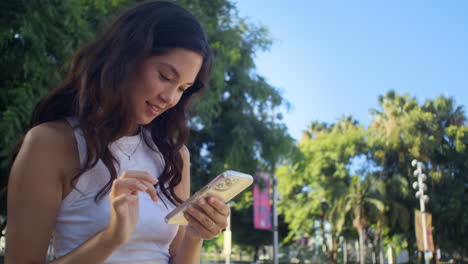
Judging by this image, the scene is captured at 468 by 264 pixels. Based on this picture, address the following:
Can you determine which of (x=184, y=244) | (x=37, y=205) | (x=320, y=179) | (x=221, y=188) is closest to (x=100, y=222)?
(x=37, y=205)

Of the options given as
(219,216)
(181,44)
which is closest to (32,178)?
(219,216)

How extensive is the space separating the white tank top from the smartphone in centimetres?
16

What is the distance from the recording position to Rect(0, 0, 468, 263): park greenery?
6.59 meters

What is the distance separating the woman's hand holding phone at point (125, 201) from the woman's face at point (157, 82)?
42 centimetres

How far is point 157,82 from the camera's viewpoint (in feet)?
5.48

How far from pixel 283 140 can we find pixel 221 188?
10006 mm

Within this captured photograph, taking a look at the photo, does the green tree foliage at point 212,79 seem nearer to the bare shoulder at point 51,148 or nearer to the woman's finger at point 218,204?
the bare shoulder at point 51,148

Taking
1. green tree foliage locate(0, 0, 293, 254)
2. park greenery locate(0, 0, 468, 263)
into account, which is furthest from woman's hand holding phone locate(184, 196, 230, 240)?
green tree foliage locate(0, 0, 293, 254)

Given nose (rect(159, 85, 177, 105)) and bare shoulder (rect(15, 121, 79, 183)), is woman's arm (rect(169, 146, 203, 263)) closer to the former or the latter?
nose (rect(159, 85, 177, 105))

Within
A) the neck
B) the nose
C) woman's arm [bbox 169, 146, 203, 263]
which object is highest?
the nose

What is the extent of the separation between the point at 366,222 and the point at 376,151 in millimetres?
4138

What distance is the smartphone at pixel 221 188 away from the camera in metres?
1.40

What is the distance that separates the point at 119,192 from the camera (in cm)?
130

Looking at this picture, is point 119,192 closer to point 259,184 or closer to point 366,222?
point 259,184
